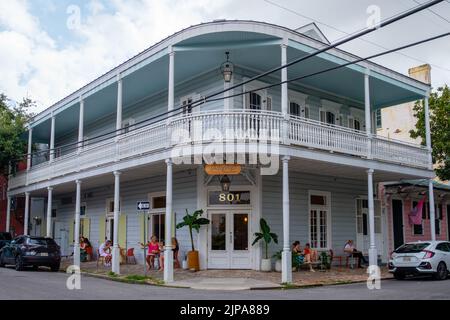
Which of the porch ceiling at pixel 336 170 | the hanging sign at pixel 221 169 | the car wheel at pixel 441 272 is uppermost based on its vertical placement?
the porch ceiling at pixel 336 170

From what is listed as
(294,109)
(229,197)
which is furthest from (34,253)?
(294,109)

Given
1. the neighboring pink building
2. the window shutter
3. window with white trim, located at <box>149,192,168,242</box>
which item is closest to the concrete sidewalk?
window with white trim, located at <box>149,192,168,242</box>

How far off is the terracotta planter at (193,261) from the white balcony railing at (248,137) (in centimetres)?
413

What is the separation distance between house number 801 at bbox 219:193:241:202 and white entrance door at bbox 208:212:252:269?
1.63ft

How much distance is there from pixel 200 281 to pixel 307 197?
23.5 feet

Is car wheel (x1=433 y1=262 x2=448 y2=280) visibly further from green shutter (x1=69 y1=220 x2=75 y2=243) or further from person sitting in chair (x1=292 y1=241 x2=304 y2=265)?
green shutter (x1=69 y1=220 x2=75 y2=243)

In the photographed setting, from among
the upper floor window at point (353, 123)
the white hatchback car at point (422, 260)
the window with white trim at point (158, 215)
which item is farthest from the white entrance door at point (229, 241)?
the upper floor window at point (353, 123)

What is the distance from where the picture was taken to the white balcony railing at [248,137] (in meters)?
16.8

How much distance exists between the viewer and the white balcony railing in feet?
55.0

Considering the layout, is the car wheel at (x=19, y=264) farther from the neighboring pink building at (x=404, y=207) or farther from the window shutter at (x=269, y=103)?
the neighboring pink building at (x=404, y=207)

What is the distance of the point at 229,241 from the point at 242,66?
21.9ft

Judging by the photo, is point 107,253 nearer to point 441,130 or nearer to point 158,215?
point 158,215

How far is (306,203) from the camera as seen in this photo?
865 inches
